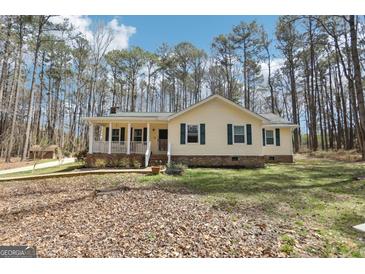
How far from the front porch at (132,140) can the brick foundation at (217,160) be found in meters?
1.44

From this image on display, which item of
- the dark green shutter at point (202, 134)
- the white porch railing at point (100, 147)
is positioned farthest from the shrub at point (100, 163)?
the dark green shutter at point (202, 134)

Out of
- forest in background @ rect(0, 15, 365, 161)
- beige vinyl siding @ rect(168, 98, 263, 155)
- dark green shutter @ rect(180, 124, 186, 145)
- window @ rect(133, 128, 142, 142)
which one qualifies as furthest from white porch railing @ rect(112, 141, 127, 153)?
forest in background @ rect(0, 15, 365, 161)

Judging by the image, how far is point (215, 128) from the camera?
13.7 meters

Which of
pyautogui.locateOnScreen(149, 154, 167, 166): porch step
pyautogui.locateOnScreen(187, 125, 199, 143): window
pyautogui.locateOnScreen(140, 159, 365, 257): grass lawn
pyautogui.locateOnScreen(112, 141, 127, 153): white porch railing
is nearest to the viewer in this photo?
pyautogui.locateOnScreen(140, 159, 365, 257): grass lawn

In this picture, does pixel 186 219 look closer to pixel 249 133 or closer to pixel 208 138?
pixel 208 138

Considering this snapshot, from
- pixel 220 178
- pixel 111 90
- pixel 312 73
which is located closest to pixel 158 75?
pixel 111 90

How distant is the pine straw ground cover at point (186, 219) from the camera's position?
3.66 metres

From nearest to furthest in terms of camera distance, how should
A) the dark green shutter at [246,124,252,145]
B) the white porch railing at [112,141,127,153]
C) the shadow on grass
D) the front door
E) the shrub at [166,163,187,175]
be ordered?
the shadow on grass → the shrub at [166,163,187,175] → the dark green shutter at [246,124,252,145] → the white porch railing at [112,141,127,153] → the front door

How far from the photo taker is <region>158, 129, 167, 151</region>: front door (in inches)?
611

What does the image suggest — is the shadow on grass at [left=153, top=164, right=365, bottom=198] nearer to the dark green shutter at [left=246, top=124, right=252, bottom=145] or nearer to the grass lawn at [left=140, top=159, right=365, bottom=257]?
the grass lawn at [left=140, top=159, right=365, bottom=257]

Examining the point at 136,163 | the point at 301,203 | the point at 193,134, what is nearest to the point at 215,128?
the point at 193,134

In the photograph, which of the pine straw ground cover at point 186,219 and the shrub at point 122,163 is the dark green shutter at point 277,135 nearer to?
the pine straw ground cover at point 186,219

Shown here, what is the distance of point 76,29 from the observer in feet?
70.5

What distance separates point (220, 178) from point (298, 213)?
446 cm
